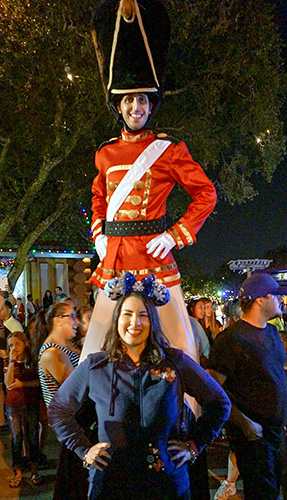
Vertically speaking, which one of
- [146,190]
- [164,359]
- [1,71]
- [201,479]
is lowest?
[201,479]

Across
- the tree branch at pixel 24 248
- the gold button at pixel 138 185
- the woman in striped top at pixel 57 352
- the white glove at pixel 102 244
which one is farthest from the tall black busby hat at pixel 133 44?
the tree branch at pixel 24 248

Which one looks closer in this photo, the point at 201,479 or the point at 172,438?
the point at 172,438

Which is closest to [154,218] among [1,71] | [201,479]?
[201,479]

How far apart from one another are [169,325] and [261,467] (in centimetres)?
116

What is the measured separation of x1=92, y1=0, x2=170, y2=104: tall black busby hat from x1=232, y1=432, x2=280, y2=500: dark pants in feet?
7.47

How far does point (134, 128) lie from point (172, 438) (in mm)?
1773

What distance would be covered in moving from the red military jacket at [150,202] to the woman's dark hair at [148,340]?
1.74 ft

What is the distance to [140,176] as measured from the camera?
9.49 feet

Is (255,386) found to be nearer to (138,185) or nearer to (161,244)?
(161,244)

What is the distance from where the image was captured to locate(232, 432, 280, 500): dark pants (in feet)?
10.0

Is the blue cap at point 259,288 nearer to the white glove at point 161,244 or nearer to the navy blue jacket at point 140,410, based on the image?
the white glove at point 161,244

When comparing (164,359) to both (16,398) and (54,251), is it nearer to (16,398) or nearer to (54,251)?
(16,398)

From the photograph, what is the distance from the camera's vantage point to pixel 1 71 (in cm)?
875

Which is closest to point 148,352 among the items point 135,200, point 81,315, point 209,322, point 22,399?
point 135,200
